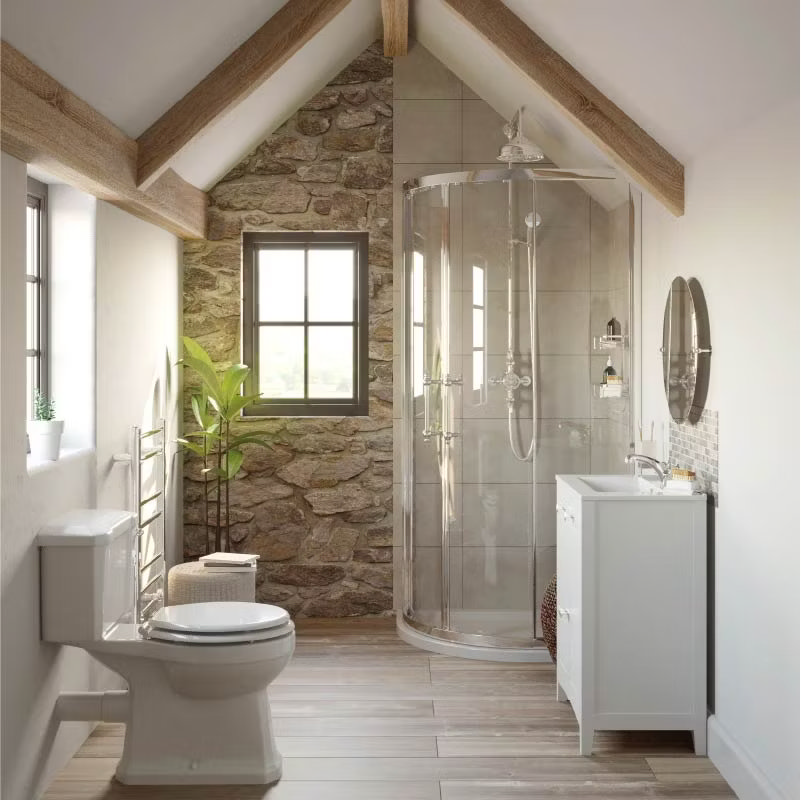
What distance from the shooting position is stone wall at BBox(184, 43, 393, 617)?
5156 millimetres

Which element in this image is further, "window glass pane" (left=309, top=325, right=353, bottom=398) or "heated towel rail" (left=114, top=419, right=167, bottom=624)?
"window glass pane" (left=309, top=325, right=353, bottom=398)

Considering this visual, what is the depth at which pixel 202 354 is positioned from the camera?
4879 millimetres

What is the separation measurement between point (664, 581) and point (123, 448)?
6.94 ft

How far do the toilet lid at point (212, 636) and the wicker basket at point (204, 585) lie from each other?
41.9 inches

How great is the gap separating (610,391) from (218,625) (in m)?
2.00

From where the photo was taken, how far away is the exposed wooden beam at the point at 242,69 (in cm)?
368

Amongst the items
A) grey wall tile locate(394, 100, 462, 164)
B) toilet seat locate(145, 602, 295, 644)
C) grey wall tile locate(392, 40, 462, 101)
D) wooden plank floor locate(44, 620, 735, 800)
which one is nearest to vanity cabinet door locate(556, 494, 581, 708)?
wooden plank floor locate(44, 620, 735, 800)

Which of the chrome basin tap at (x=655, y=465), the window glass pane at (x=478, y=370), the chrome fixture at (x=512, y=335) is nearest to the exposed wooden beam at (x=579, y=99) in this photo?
the chrome fixture at (x=512, y=335)

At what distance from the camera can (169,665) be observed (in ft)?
10.7

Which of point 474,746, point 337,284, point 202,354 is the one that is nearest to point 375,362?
point 337,284

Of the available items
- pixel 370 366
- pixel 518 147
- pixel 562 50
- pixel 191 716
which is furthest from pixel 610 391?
pixel 191 716

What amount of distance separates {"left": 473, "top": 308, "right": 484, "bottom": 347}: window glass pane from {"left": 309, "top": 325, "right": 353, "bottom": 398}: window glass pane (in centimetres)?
96

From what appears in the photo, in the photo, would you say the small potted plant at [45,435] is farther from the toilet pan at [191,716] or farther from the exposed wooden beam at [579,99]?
the exposed wooden beam at [579,99]

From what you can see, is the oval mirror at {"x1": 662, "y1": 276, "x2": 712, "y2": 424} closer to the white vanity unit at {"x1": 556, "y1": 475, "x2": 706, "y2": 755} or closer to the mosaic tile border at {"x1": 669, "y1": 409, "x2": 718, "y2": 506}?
the mosaic tile border at {"x1": 669, "y1": 409, "x2": 718, "y2": 506}
